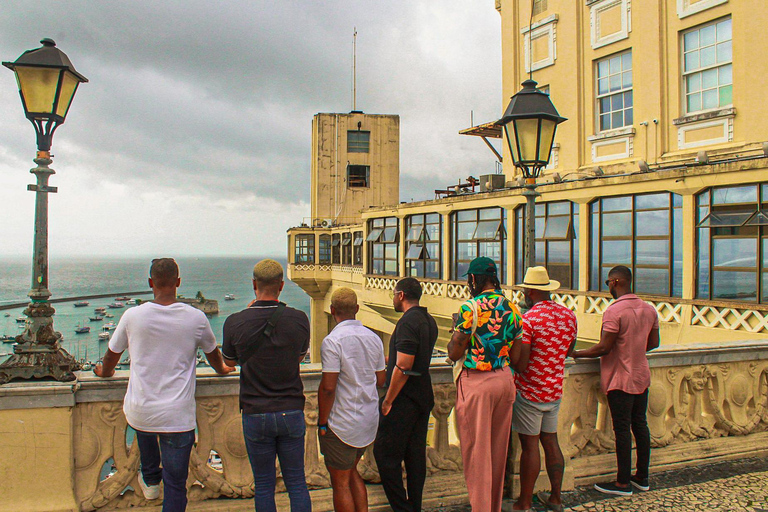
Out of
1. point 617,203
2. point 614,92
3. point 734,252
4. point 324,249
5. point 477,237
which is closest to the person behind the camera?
point 734,252

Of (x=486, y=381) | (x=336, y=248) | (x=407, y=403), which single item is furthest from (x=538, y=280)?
(x=336, y=248)

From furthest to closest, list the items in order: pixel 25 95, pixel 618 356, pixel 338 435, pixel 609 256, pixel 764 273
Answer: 1. pixel 609 256
2. pixel 764 273
3. pixel 618 356
4. pixel 25 95
5. pixel 338 435

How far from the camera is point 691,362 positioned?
540 centimetres

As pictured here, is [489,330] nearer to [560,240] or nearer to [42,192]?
[42,192]

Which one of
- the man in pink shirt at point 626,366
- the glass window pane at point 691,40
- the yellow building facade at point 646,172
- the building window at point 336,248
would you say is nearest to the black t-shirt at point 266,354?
the man in pink shirt at point 626,366

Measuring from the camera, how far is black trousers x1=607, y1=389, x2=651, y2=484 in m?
4.62

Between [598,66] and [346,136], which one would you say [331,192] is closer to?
[346,136]

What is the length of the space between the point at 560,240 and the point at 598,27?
21.7 feet

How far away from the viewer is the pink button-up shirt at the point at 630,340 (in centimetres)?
458

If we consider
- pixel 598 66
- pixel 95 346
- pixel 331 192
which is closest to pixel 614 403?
pixel 598 66

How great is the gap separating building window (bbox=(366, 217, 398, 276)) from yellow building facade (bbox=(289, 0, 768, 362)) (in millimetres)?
4157

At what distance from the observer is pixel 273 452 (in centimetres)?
355

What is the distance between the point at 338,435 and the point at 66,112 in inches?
131

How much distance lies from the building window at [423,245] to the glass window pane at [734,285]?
10.5 metres
